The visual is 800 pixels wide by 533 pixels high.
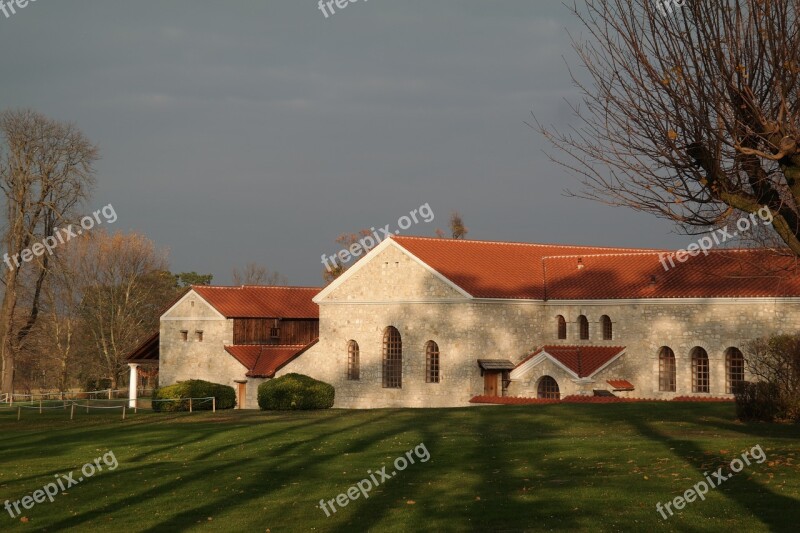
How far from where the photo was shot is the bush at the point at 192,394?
4638 cm

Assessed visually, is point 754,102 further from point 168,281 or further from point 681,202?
point 168,281

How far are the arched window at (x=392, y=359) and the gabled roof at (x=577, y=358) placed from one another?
228 inches

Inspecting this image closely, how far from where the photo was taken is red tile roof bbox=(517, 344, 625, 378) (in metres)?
43.2

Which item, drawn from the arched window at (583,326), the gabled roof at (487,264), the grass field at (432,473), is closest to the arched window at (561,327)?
the arched window at (583,326)

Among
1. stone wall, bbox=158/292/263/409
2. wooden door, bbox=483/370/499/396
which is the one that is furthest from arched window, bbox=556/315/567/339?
stone wall, bbox=158/292/263/409

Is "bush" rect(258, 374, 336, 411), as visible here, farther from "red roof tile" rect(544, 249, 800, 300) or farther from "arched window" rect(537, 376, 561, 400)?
"red roof tile" rect(544, 249, 800, 300)

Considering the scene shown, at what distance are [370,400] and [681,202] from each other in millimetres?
33927

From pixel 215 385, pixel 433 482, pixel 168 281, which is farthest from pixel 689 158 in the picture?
pixel 168 281

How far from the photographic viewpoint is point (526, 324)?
4697 centimetres

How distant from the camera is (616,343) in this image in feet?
148

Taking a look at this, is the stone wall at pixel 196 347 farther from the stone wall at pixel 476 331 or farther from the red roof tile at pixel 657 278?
the red roof tile at pixel 657 278

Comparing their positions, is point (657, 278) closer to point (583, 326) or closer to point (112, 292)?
point (583, 326)

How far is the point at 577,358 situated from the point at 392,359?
29.6 feet

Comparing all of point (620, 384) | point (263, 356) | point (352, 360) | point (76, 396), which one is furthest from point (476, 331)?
point (76, 396)
